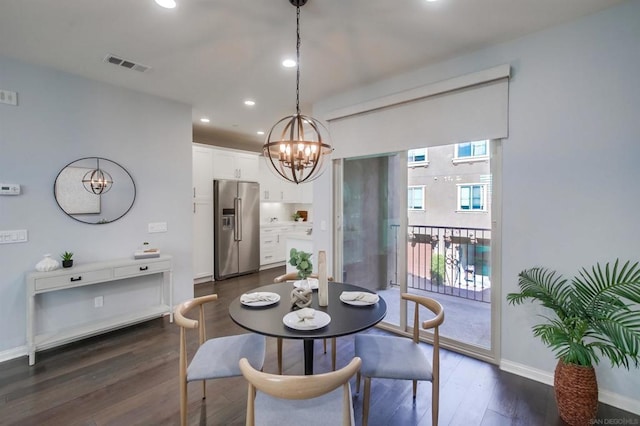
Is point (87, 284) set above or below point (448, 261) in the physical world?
below

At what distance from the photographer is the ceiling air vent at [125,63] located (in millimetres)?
2795

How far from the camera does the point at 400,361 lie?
1845 mm

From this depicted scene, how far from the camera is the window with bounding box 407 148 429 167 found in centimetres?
318

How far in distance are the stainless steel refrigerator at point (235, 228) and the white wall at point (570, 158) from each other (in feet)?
14.8

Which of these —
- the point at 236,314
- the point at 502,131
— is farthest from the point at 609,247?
A: the point at 236,314

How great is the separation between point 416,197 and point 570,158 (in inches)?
53.8

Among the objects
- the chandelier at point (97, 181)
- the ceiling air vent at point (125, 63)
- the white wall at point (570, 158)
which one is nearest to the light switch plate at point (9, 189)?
the chandelier at point (97, 181)

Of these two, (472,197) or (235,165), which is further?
(235,165)

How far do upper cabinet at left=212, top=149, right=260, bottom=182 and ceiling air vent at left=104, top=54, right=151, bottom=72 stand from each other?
2529 millimetres

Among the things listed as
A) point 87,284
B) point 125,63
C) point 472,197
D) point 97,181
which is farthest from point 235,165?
point 472,197

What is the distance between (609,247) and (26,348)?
529 centimetres

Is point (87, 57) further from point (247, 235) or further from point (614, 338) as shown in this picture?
point (614, 338)

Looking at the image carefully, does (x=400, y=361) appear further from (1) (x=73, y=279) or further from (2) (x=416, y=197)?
(1) (x=73, y=279)

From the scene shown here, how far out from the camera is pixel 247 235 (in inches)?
237
